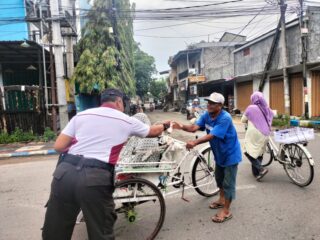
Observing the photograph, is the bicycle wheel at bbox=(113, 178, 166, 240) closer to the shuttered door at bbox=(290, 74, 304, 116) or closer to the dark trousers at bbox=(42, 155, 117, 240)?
the dark trousers at bbox=(42, 155, 117, 240)

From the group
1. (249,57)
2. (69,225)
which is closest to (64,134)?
(69,225)

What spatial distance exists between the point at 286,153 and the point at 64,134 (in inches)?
153

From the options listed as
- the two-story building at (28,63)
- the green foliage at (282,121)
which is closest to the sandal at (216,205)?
the two-story building at (28,63)

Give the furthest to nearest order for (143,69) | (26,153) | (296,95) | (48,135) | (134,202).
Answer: (143,69)
(296,95)
(48,135)
(26,153)
(134,202)

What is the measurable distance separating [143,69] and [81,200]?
3417 cm

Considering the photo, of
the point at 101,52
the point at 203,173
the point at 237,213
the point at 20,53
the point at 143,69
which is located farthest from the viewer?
the point at 143,69

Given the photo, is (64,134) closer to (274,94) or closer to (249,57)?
(274,94)

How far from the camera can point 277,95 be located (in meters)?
18.0

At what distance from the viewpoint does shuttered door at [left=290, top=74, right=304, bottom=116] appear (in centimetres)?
1574

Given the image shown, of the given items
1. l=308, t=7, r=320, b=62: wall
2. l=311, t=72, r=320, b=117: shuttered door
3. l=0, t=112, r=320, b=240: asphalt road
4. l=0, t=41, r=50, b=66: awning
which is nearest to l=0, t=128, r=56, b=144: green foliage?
l=0, t=41, r=50, b=66: awning

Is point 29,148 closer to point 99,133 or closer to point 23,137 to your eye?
point 23,137

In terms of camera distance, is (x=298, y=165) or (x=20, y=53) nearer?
(x=298, y=165)

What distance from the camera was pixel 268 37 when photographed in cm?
1855

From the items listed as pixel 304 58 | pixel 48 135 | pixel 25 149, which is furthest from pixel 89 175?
pixel 304 58
